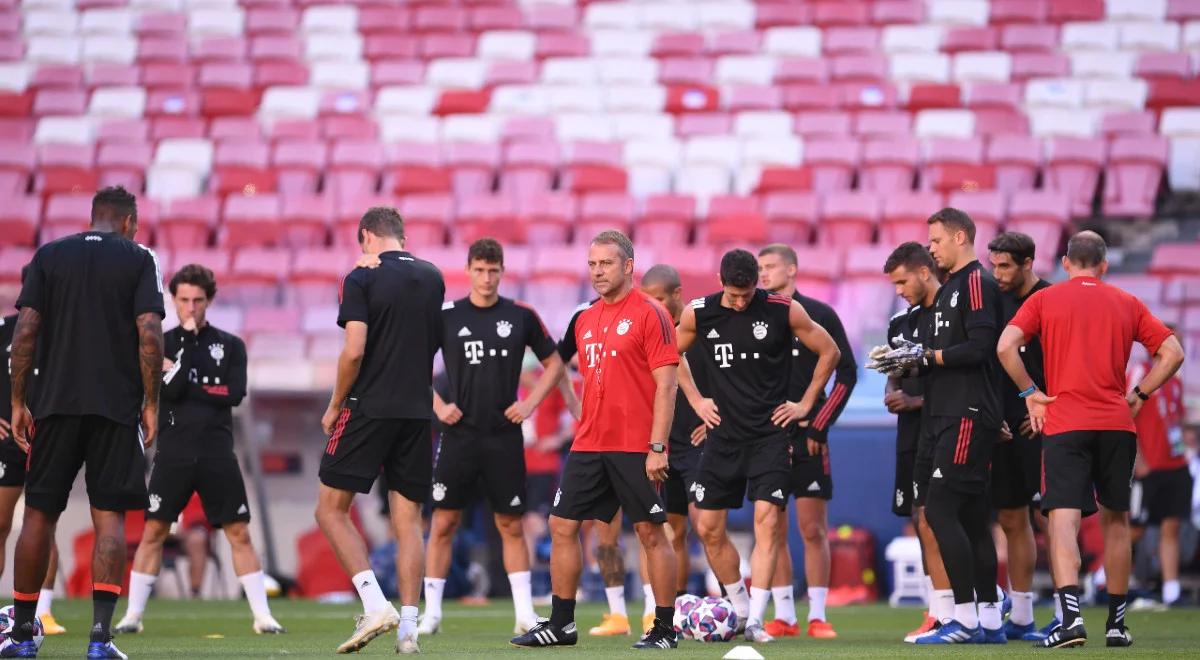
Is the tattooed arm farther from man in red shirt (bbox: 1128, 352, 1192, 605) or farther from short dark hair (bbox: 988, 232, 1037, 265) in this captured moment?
man in red shirt (bbox: 1128, 352, 1192, 605)

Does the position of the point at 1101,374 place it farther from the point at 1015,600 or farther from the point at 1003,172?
the point at 1003,172

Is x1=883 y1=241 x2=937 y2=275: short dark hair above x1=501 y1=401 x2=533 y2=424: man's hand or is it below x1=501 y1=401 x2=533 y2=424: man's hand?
above

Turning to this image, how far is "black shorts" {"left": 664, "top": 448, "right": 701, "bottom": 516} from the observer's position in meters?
10.3

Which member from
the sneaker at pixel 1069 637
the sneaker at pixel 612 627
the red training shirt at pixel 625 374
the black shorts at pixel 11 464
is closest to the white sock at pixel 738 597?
the sneaker at pixel 612 627

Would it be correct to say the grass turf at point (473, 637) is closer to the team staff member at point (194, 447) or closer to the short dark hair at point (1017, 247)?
the team staff member at point (194, 447)

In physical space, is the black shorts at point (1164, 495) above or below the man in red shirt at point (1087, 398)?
below

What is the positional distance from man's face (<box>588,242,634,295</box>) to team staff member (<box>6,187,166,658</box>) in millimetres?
2167

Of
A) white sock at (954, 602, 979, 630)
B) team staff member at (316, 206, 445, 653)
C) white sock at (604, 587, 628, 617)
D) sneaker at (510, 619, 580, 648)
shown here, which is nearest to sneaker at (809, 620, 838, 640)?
white sock at (954, 602, 979, 630)

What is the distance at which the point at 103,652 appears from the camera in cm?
741

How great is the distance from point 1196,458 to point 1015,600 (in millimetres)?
6427

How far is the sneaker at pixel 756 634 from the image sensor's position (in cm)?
910

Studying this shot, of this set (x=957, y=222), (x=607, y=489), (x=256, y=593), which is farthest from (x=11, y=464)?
(x=957, y=222)

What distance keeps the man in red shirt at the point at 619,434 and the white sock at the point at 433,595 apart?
1763mm

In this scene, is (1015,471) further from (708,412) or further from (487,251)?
(487,251)
